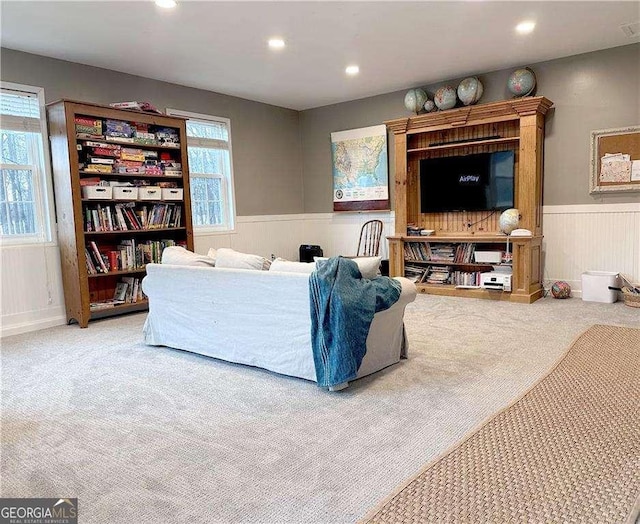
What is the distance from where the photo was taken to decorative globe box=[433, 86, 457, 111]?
223 inches

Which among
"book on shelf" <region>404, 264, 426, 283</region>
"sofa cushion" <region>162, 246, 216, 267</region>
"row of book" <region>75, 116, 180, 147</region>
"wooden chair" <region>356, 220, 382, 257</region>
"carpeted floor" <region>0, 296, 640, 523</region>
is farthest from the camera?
"wooden chair" <region>356, 220, 382, 257</region>

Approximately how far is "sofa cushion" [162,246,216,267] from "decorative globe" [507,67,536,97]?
3.93 metres

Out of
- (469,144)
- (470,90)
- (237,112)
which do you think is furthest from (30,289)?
(470,90)

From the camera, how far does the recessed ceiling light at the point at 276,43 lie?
4379mm

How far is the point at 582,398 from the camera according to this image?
8.35 feet

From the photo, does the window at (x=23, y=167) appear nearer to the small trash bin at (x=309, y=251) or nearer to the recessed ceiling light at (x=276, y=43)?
the recessed ceiling light at (x=276, y=43)

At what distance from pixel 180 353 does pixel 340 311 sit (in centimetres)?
162

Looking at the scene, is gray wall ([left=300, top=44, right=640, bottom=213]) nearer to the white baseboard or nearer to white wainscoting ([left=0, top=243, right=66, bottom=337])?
white wainscoting ([left=0, top=243, right=66, bottom=337])

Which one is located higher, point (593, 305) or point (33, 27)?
point (33, 27)

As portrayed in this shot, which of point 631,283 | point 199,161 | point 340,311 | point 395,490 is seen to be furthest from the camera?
point 199,161

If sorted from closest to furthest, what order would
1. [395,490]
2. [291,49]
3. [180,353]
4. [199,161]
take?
[395,490] < [180,353] < [291,49] < [199,161]

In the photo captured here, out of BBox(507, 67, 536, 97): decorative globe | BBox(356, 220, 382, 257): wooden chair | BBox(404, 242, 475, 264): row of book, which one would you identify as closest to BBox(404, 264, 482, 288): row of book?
BBox(404, 242, 475, 264): row of book

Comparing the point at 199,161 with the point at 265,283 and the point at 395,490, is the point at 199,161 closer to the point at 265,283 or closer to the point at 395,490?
the point at 265,283

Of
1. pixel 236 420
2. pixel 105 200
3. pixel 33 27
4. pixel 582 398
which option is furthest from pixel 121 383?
pixel 33 27
